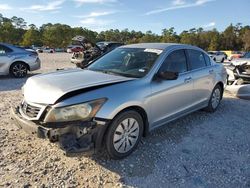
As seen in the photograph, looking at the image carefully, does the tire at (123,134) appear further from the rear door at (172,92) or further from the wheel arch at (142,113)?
the rear door at (172,92)

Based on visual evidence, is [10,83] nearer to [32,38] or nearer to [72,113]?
[72,113]

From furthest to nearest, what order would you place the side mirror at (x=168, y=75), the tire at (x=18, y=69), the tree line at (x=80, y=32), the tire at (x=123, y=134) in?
the tree line at (x=80, y=32), the tire at (x=18, y=69), the side mirror at (x=168, y=75), the tire at (x=123, y=134)

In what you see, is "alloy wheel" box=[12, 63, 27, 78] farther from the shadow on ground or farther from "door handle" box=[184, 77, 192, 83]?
"door handle" box=[184, 77, 192, 83]

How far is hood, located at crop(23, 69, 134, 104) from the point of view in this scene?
3.54 m

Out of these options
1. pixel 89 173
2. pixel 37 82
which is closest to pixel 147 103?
pixel 89 173

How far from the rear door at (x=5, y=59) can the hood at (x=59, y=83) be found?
6806mm

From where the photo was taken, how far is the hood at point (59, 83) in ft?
11.6

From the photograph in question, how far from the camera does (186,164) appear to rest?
3865 millimetres

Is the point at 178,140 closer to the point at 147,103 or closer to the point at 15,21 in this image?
the point at 147,103

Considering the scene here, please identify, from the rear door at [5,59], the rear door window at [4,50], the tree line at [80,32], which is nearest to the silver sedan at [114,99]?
the rear door at [5,59]

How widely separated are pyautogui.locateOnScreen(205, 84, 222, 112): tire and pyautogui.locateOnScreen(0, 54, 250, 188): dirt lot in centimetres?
99

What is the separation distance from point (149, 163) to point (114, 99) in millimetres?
1040

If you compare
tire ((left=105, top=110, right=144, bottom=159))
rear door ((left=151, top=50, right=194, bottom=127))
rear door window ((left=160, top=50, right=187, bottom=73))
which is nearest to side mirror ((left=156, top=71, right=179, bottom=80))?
rear door ((left=151, top=50, right=194, bottom=127))

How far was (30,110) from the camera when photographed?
3.70 metres
